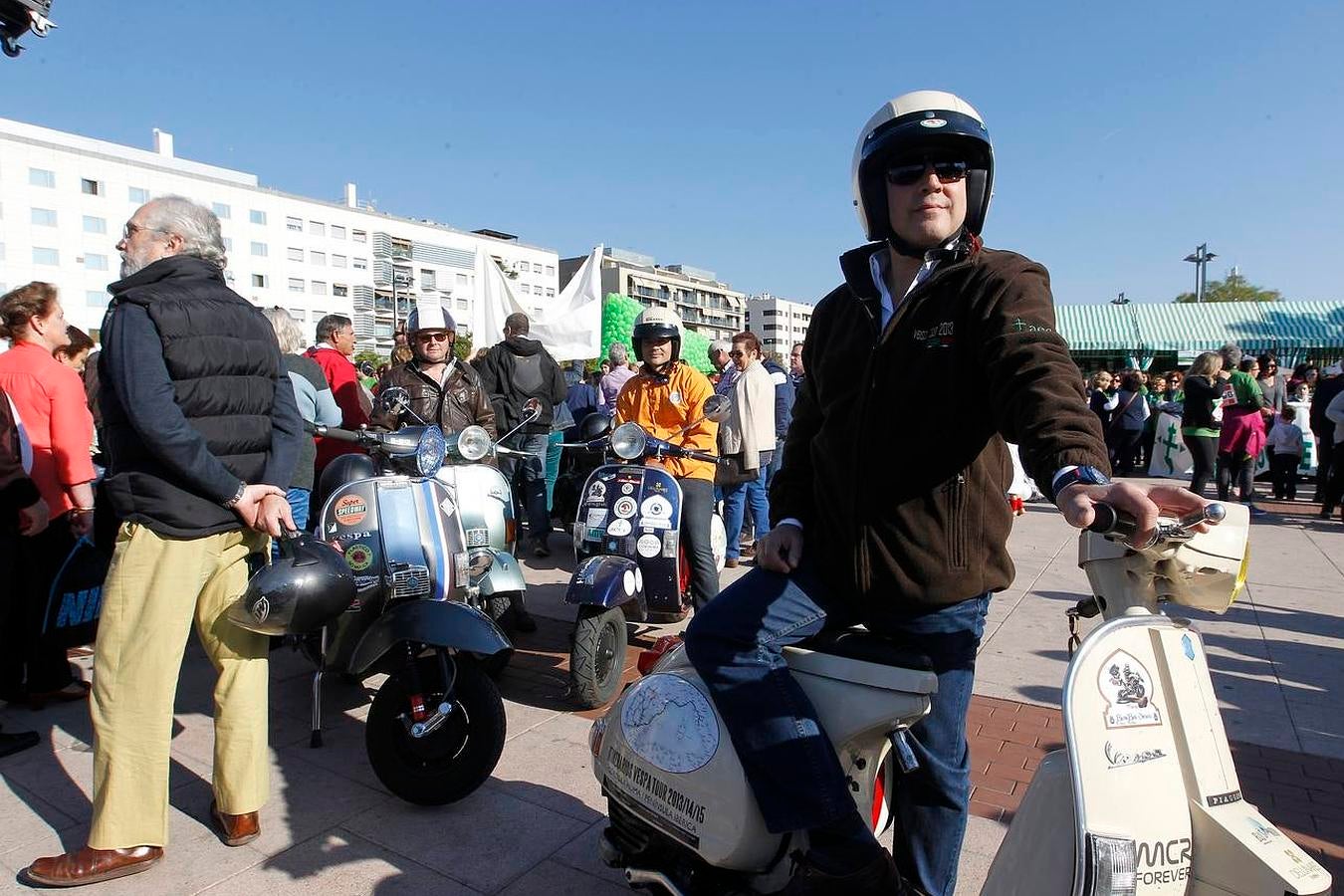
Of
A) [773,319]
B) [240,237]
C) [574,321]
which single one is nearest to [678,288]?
[773,319]

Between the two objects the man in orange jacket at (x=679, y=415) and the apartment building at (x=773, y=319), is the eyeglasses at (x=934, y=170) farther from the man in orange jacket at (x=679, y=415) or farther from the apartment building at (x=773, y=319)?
the apartment building at (x=773, y=319)

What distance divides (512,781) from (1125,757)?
7.78 feet

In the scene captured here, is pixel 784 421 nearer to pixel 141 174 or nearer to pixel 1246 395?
pixel 1246 395

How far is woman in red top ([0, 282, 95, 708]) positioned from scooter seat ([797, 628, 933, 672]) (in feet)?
12.3

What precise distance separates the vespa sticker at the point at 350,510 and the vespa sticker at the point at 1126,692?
9.32 ft

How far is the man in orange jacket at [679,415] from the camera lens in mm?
4625

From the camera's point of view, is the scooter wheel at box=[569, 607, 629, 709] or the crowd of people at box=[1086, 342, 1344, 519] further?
the crowd of people at box=[1086, 342, 1344, 519]

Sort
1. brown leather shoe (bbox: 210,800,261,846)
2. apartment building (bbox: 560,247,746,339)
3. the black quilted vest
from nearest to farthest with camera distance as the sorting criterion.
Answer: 1. the black quilted vest
2. brown leather shoe (bbox: 210,800,261,846)
3. apartment building (bbox: 560,247,746,339)

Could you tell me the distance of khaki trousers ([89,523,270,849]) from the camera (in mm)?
2523

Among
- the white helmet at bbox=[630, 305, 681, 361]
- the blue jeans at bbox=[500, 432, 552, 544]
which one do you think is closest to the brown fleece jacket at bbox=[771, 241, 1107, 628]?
the white helmet at bbox=[630, 305, 681, 361]

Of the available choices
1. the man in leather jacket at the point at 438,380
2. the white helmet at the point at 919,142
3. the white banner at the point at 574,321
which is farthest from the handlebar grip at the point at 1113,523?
the white banner at the point at 574,321

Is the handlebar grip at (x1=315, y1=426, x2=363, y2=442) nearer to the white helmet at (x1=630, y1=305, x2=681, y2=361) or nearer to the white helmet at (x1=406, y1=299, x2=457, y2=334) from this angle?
the white helmet at (x1=406, y1=299, x2=457, y2=334)

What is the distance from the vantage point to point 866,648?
1825 mm

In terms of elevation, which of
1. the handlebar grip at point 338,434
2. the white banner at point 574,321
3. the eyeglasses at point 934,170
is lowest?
the handlebar grip at point 338,434
